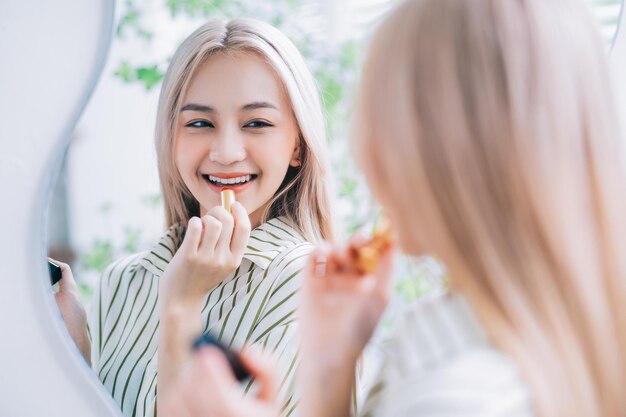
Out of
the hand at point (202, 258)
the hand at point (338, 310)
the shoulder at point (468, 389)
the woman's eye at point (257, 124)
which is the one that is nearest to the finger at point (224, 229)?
the hand at point (202, 258)

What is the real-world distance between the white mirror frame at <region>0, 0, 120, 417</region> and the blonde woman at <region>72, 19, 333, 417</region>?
9 cm

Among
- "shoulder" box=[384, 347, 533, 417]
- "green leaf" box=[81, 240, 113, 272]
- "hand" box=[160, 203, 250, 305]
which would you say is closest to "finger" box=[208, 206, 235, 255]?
"hand" box=[160, 203, 250, 305]

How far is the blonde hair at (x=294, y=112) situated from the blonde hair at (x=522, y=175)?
0.33 m

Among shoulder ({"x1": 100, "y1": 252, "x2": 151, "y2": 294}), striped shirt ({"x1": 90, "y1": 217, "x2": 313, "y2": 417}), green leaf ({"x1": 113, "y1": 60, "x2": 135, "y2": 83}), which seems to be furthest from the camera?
green leaf ({"x1": 113, "y1": 60, "x2": 135, "y2": 83})

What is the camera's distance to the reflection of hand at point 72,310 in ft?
2.68

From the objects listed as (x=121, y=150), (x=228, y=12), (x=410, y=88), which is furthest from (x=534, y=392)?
(x=121, y=150)

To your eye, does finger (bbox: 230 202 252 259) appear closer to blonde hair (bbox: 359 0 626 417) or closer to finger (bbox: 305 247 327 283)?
finger (bbox: 305 247 327 283)

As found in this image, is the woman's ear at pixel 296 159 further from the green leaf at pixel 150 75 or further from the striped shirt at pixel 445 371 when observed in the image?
the striped shirt at pixel 445 371

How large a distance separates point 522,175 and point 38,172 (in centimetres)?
42

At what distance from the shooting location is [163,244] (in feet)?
2.81

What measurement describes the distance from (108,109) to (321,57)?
1.25 feet

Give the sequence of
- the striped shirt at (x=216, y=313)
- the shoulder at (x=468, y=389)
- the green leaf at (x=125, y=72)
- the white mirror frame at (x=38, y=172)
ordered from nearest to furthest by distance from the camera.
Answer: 1. the shoulder at (x=468, y=389)
2. the white mirror frame at (x=38, y=172)
3. the striped shirt at (x=216, y=313)
4. the green leaf at (x=125, y=72)

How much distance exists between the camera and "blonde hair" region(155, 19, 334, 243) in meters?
0.77

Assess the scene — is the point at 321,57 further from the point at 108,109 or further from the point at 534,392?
the point at 534,392
